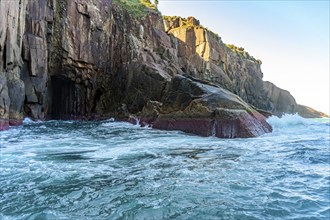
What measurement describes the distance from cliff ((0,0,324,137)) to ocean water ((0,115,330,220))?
6333 mm

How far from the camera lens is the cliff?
1597 centimetres

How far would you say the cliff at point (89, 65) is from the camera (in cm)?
1597

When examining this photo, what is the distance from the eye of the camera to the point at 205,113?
14211 millimetres

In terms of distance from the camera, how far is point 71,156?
25.6 ft

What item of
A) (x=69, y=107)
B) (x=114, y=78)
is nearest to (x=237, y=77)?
(x=114, y=78)

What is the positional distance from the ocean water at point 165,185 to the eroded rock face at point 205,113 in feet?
16.0

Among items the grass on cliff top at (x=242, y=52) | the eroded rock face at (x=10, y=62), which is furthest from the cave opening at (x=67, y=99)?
the grass on cliff top at (x=242, y=52)

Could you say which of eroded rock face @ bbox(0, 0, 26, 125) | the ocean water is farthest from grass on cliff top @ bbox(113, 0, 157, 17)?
the ocean water

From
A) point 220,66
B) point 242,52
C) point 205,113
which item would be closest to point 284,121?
point 205,113

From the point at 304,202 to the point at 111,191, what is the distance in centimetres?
289

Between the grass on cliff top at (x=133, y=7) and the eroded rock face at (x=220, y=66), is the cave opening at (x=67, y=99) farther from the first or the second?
the eroded rock face at (x=220, y=66)

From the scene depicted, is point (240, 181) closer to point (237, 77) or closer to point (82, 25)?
point (82, 25)

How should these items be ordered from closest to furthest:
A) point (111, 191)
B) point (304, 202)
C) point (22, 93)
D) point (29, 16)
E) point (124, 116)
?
1. point (304, 202)
2. point (111, 191)
3. point (22, 93)
4. point (29, 16)
5. point (124, 116)

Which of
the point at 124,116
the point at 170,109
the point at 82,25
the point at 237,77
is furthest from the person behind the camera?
the point at 237,77
